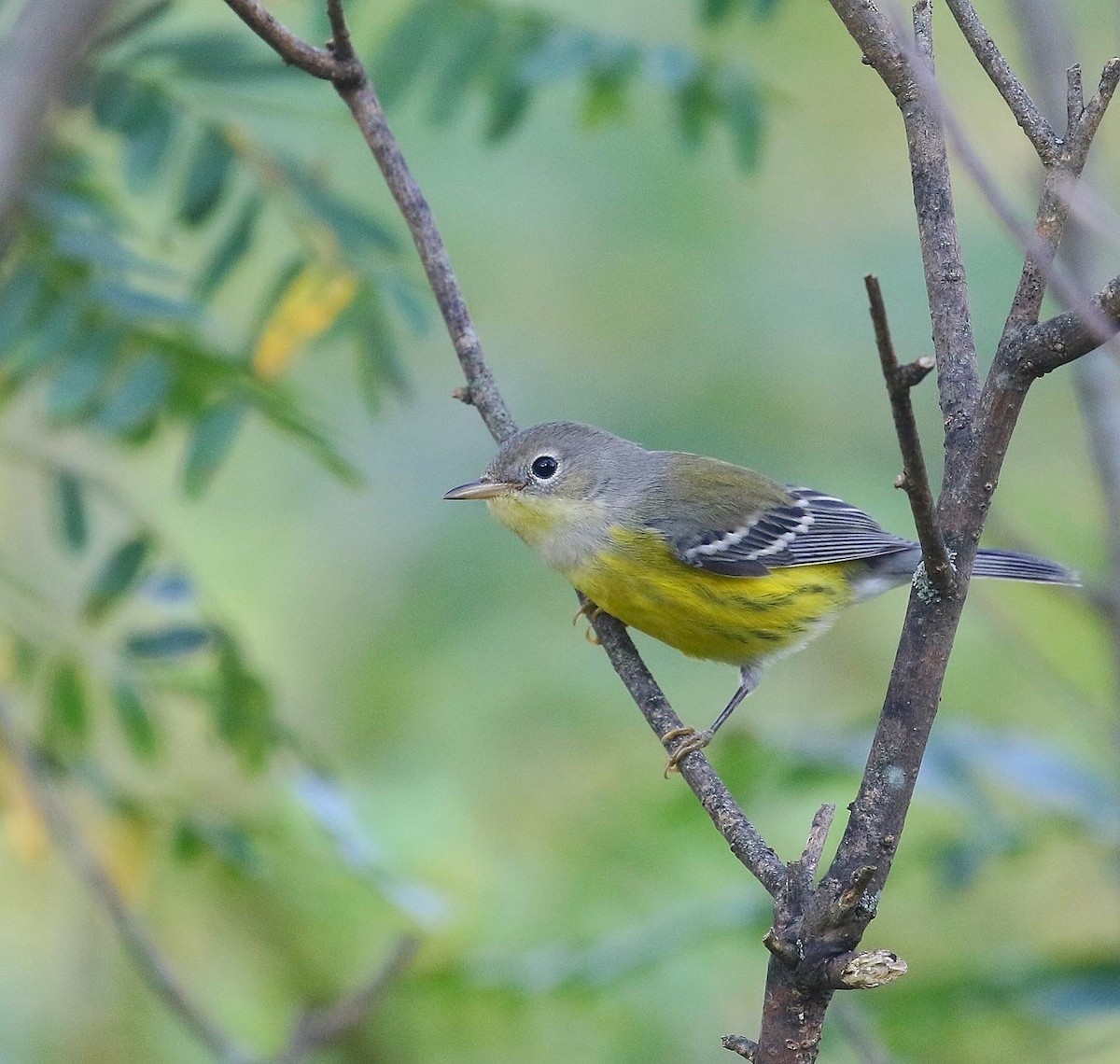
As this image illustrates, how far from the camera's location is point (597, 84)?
13.6ft

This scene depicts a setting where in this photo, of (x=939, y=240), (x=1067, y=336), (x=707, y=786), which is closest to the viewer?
(x=1067, y=336)

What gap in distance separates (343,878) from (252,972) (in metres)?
0.66

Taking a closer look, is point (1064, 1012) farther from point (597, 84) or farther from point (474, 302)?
point (474, 302)

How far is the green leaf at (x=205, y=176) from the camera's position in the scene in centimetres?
374

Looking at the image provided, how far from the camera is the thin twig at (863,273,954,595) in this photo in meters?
1.60

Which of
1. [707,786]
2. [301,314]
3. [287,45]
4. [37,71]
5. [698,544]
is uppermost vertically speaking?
[698,544]

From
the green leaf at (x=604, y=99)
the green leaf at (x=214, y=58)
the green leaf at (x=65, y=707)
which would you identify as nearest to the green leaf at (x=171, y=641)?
the green leaf at (x=65, y=707)

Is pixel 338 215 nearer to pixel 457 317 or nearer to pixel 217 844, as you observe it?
pixel 457 317

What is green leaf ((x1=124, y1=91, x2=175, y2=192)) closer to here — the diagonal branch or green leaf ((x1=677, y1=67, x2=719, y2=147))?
the diagonal branch

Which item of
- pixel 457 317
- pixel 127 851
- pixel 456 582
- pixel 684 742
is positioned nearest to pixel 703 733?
pixel 684 742

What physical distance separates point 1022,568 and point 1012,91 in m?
2.51

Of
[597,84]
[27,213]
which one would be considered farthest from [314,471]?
[27,213]

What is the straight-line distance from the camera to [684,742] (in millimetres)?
3592

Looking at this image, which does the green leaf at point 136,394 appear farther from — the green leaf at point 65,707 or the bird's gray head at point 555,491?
the bird's gray head at point 555,491
